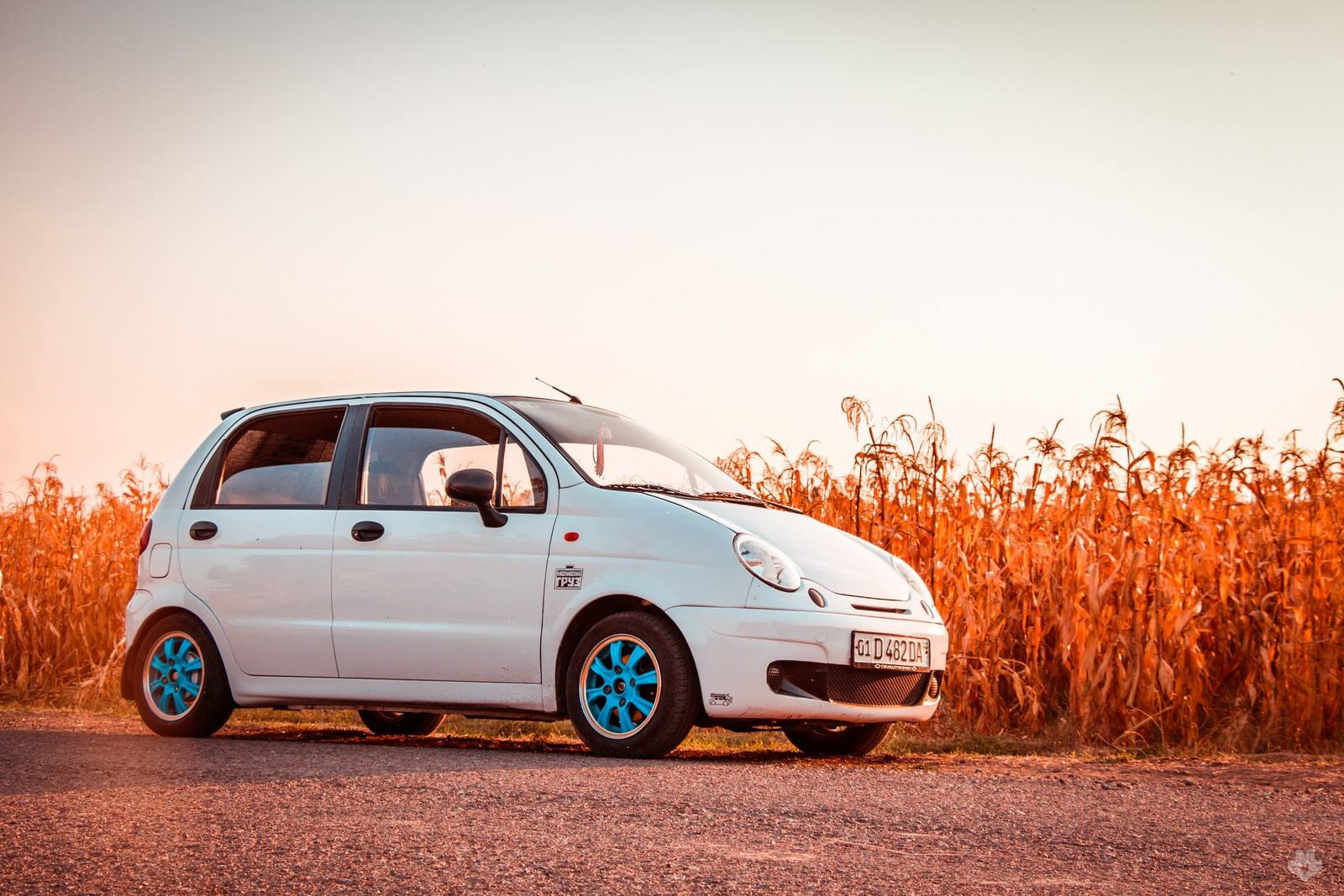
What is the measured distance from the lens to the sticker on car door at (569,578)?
730cm

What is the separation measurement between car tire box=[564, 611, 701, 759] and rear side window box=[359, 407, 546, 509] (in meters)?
1.17

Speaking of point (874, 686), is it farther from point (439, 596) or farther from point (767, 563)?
point (439, 596)

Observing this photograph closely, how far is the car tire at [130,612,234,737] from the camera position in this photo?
8469mm

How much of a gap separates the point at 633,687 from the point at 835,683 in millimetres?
963

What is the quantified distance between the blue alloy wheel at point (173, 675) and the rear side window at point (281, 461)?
2.89 feet

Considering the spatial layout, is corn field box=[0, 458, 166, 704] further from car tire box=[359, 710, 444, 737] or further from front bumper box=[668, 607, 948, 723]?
front bumper box=[668, 607, 948, 723]

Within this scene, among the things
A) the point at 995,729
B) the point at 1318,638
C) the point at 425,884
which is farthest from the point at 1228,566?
the point at 425,884

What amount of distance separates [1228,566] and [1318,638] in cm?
67

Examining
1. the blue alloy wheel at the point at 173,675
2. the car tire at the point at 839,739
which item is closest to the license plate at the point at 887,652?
the car tire at the point at 839,739

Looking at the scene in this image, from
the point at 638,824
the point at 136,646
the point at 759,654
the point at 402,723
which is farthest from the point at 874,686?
the point at 136,646

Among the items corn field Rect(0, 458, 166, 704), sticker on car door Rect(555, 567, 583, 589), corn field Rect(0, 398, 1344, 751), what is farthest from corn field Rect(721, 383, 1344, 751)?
corn field Rect(0, 458, 166, 704)

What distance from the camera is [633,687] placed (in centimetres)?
707

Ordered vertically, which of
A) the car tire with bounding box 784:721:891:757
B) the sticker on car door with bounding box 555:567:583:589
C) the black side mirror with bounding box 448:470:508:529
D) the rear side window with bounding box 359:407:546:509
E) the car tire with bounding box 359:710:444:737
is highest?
the rear side window with bounding box 359:407:546:509

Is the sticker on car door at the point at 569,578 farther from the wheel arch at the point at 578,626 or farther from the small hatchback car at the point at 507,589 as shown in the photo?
the wheel arch at the point at 578,626
